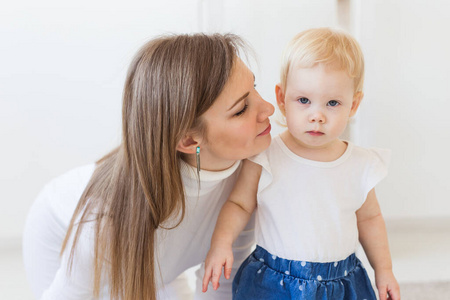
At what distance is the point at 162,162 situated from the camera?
116 cm

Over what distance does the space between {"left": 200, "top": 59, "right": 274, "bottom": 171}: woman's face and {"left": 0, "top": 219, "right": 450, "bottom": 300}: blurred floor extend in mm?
995

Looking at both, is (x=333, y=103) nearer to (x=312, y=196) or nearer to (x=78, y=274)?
(x=312, y=196)

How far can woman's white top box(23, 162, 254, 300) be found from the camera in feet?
4.17

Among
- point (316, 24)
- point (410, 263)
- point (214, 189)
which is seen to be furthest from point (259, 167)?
point (410, 263)

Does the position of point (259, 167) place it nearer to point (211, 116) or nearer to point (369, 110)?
point (211, 116)

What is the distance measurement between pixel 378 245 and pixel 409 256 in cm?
89

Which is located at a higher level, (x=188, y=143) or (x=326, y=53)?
(x=326, y=53)

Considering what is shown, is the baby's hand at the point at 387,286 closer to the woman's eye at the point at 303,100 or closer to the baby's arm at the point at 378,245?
the baby's arm at the point at 378,245

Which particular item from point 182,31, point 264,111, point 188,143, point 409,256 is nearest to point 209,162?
point 188,143

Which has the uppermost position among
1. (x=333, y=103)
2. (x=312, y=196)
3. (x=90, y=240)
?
(x=333, y=103)

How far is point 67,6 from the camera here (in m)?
2.02

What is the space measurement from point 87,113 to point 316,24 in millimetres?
985

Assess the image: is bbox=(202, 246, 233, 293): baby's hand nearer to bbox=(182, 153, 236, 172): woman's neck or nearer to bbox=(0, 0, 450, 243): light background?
bbox=(182, 153, 236, 172): woman's neck

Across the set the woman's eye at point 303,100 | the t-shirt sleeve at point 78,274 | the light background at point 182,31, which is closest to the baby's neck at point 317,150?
the woman's eye at point 303,100
